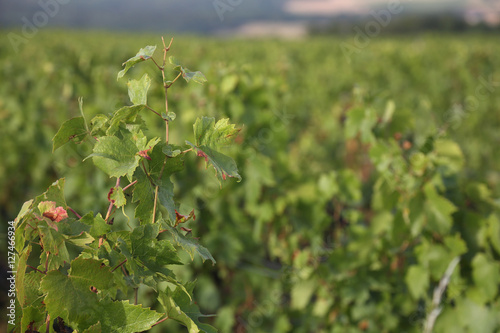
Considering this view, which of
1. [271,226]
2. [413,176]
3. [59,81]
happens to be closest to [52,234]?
[413,176]

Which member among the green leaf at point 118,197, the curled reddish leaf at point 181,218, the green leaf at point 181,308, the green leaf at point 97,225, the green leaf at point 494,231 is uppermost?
the green leaf at point 118,197

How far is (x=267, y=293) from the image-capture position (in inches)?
121

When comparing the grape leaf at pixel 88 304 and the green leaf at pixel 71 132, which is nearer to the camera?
the grape leaf at pixel 88 304

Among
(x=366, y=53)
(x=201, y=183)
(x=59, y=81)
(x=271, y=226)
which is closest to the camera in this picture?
(x=201, y=183)

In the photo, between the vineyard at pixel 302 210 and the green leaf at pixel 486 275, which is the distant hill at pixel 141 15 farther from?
the green leaf at pixel 486 275

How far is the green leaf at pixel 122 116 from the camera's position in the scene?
82cm

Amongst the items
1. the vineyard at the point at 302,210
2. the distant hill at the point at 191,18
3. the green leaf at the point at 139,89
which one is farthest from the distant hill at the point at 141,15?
the green leaf at the point at 139,89

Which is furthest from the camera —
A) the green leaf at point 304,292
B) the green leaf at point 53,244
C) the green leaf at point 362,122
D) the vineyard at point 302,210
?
the green leaf at point 304,292

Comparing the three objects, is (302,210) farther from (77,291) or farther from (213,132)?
(77,291)

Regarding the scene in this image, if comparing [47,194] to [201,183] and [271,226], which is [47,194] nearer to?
[201,183]

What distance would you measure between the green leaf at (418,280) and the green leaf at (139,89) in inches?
64.7

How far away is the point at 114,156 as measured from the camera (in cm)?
81

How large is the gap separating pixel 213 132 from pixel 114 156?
18 centimetres

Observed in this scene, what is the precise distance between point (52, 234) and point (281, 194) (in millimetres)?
2219
